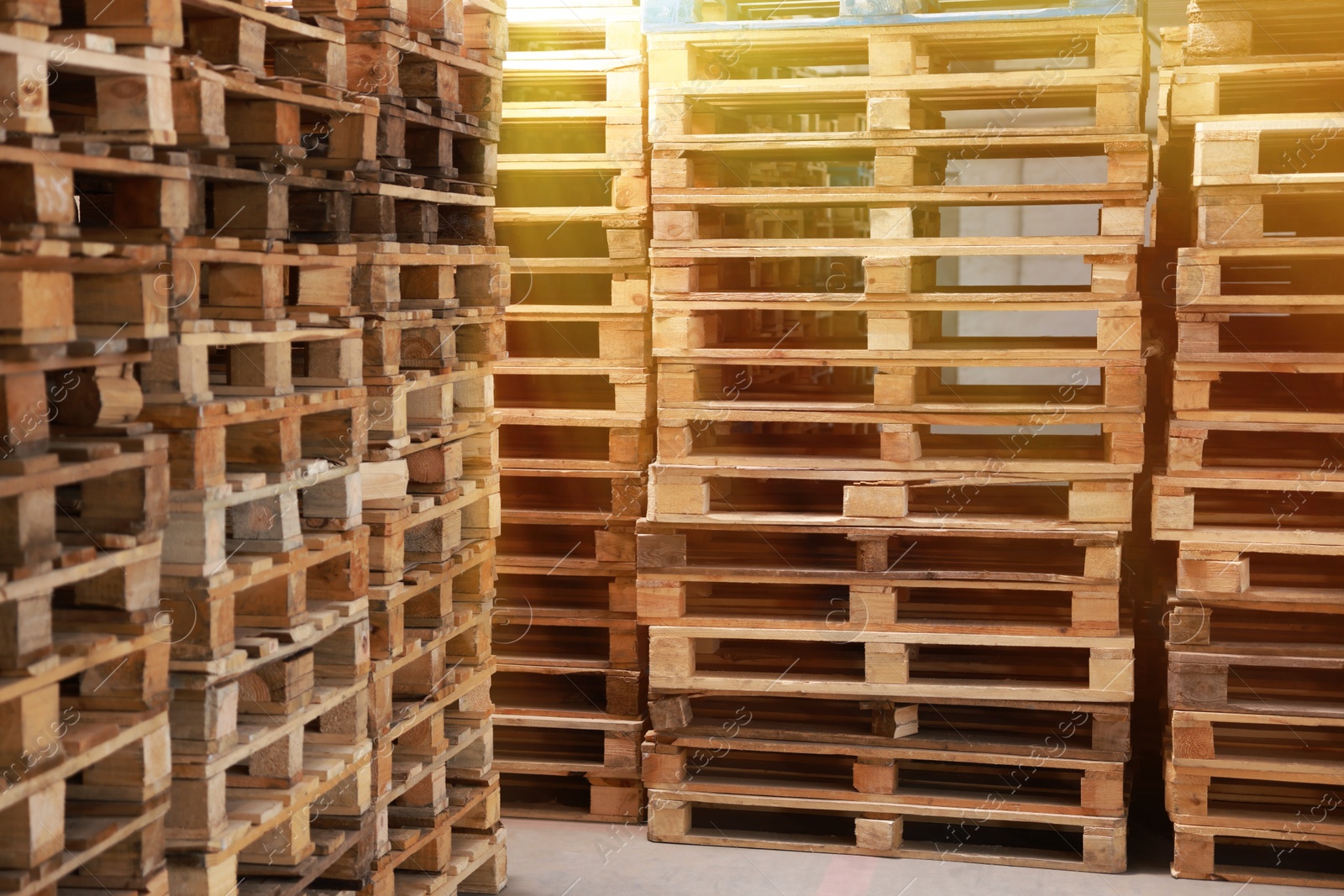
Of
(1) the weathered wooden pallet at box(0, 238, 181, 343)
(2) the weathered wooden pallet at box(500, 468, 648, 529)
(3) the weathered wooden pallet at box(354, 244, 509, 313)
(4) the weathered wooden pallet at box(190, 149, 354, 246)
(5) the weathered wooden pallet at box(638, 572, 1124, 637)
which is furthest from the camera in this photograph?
(2) the weathered wooden pallet at box(500, 468, 648, 529)

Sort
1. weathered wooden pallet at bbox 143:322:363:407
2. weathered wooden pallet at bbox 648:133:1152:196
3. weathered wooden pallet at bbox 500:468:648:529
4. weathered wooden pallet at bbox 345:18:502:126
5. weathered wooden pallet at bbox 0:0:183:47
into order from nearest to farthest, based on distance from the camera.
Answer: weathered wooden pallet at bbox 0:0:183:47, weathered wooden pallet at bbox 143:322:363:407, weathered wooden pallet at bbox 345:18:502:126, weathered wooden pallet at bbox 648:133:1152:196, weathered wooden pallet at bbox 500:468:648:529

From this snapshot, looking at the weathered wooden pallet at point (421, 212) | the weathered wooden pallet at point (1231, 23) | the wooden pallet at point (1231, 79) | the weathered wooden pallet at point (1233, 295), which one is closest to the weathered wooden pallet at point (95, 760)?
the weathered wooden pallet at point (421, 212)

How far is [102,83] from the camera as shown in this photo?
143 inches

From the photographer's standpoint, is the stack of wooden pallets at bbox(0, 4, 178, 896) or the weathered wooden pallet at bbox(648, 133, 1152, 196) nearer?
the stack of wooden pallets at bbox(0, 4, 178, 896)

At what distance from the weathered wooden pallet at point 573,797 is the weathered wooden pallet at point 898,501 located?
1.32 m

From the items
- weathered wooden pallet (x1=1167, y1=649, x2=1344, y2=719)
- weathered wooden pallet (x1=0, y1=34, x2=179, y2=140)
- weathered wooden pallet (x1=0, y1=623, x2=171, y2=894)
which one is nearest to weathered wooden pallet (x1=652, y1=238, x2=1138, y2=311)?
weathered wooden pallet (x1=1167, y1=649, x2=1344, y2=719)

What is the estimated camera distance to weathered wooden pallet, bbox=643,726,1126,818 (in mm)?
6145

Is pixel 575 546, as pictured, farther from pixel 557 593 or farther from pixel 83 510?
pixel 83 510

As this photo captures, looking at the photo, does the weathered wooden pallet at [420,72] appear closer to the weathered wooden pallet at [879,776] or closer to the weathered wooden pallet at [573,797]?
the weathered wooden pallet at [879,776]

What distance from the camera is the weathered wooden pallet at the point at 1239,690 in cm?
593

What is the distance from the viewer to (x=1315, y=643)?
6.08 meters

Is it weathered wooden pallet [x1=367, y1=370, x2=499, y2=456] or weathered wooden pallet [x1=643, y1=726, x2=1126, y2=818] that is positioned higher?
weathered wooden pallet [x1=367, y1=370, x2=499, y2=456]

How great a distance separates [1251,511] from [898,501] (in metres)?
1.58

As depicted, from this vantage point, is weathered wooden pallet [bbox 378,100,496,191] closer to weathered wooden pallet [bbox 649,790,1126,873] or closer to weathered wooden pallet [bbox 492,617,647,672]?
weathered wooden pallet [bbox 492,617,647,672]
